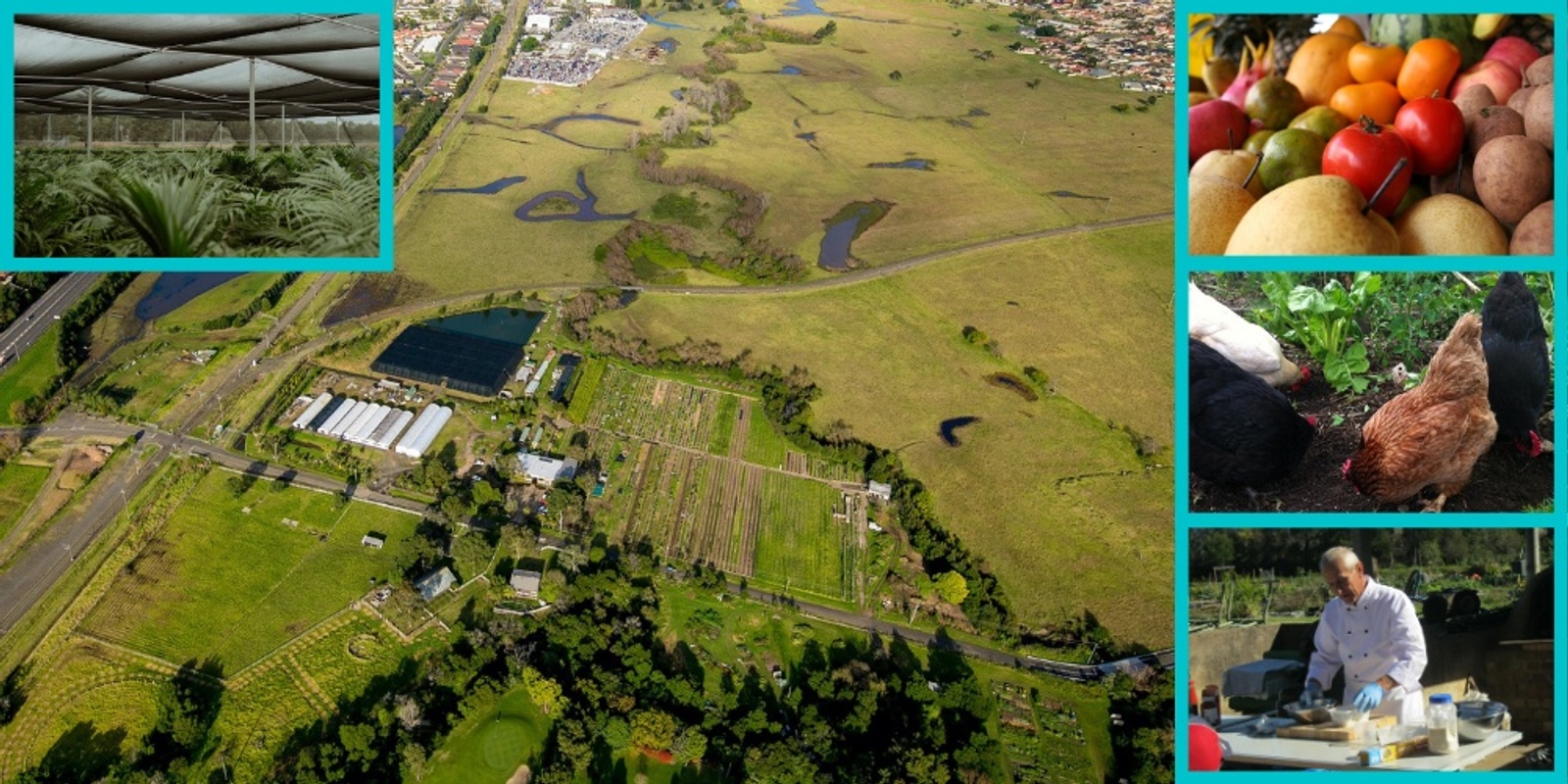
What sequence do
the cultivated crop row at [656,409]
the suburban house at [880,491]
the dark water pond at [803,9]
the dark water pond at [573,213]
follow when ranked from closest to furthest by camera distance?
the suburban house at [880,491] → the cultivated crop row at [656,409] → the dark water pond at [573,213] → the dark water pond at [803,9]

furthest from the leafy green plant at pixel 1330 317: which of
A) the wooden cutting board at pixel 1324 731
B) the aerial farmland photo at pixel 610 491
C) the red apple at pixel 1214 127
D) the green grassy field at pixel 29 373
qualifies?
the green grassy field at pixel 29 373

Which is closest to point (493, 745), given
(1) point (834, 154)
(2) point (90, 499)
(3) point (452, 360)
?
(2) point (90, 499)

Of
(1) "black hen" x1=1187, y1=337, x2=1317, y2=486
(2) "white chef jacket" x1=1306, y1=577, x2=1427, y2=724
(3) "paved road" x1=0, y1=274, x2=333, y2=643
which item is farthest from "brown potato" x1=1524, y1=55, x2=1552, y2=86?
(3) "paved road" x1=0, y1=274, x2=333, y2=643

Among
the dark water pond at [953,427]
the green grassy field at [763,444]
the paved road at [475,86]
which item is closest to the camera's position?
the green grassy field at [763,444]

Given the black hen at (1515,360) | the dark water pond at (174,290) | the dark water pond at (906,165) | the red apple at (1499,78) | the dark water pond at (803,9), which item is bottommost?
the black hen at (1515,360)

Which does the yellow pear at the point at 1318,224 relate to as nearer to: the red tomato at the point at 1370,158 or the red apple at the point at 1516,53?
the red tomato at the point at 1370,158

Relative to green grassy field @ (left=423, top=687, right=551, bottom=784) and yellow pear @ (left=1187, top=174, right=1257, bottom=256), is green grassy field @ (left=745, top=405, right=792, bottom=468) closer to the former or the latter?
green grassy field @ (left=423, top=687, right=551, bottom=784)
